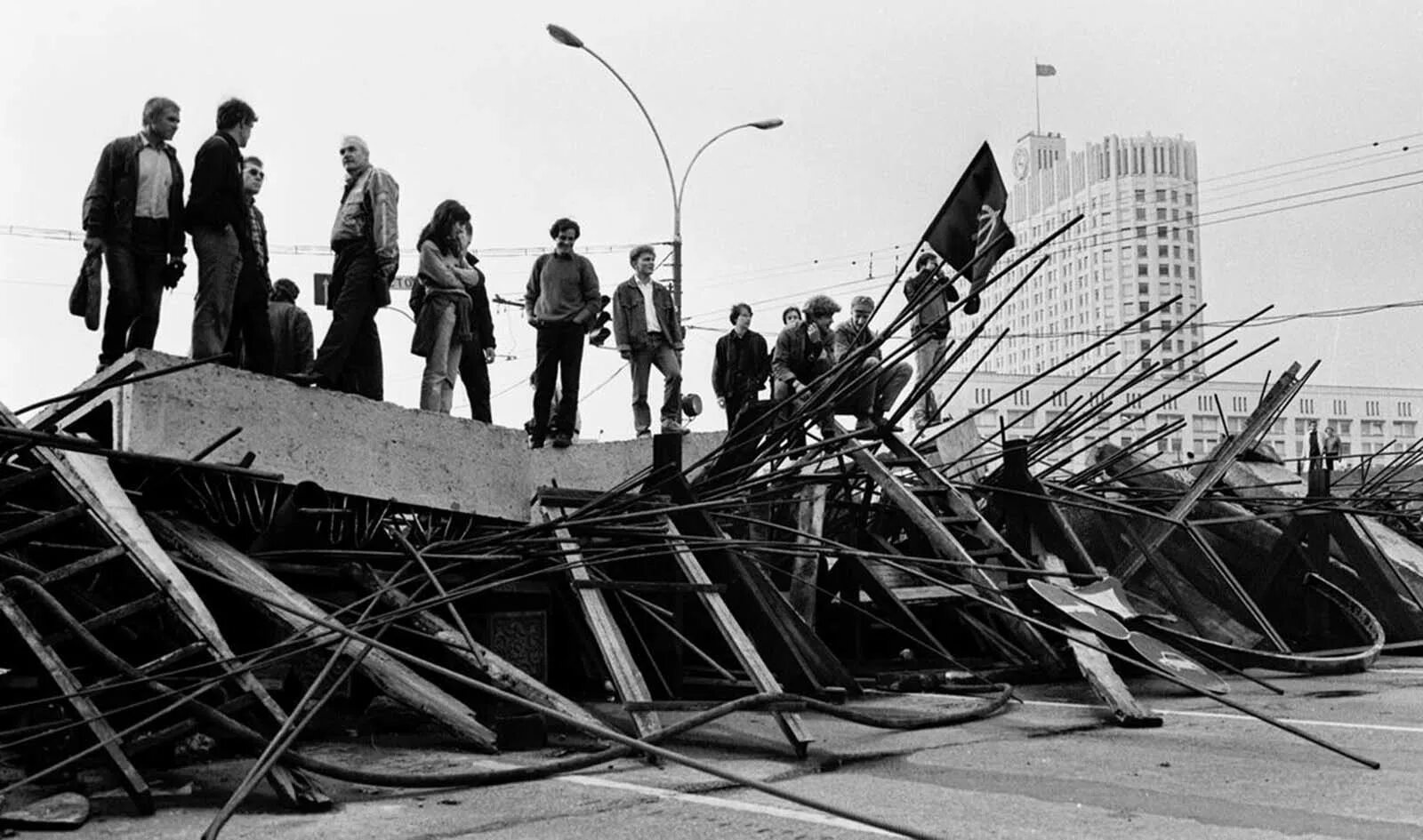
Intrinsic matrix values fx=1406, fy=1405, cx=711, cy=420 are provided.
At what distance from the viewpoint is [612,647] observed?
7.38 meters

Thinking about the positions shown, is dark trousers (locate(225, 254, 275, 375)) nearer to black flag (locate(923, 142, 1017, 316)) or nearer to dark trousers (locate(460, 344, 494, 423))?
dark trousers (locate(460, 344, 494, 423))

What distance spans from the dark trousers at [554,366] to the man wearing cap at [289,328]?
1.79m

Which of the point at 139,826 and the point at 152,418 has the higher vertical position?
the point at 152,418

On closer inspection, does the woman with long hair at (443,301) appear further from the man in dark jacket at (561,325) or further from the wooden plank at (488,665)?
the wooden plank at (488,665)

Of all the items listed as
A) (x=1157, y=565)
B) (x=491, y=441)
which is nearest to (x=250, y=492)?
(x=491, y=441)

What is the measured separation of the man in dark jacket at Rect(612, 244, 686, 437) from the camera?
1204 centimetres

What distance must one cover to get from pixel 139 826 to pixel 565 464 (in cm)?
609

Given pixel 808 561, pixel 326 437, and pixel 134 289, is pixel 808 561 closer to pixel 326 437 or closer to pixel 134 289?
pixel 326 437

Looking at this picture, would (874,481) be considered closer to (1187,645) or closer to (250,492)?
(1187,645)

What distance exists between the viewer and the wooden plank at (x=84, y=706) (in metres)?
5.22

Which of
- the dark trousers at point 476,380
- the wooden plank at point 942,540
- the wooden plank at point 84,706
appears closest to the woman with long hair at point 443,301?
the dark trousers at point 476,380

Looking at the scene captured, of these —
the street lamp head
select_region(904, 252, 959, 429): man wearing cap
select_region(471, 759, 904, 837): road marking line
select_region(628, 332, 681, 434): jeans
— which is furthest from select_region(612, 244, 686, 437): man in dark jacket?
the street lamp head

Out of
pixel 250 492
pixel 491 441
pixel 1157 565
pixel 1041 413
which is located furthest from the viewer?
pixel 1041 413

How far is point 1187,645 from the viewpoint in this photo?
28.7ft
